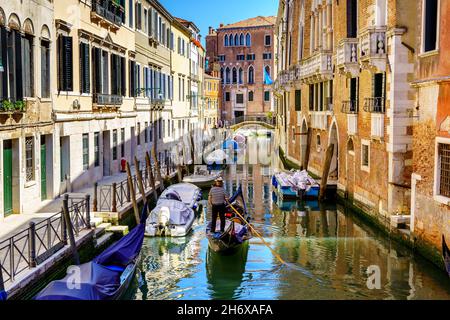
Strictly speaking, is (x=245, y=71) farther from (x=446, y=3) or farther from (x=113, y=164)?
(x=446, y=3)

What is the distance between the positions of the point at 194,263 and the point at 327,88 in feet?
33.4

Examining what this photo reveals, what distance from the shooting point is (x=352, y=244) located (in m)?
11.4

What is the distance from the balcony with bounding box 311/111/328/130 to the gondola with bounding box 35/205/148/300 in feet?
35.2

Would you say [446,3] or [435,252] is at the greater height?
[446,3]

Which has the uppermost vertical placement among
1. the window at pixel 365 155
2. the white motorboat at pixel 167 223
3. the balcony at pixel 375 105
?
the balcony at pixel 375 105

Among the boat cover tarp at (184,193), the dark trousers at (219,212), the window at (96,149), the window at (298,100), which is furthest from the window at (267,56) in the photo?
the dark trousers at (219,212)

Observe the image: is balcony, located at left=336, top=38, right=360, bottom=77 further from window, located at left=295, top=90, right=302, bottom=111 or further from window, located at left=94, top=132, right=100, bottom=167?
window, located at left=295, top=90, right=302, bottom=111

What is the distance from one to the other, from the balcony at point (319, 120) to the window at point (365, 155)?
14.8ft

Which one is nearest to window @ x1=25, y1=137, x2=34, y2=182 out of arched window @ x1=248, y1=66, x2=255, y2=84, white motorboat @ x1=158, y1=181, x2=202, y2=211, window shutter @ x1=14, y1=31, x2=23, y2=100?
window shutter @ x1=14, y1=31, x2=23, y2=100

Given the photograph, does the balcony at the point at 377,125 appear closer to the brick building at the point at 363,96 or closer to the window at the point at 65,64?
the brick building at the point at 363,96

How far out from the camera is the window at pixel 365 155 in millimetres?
13695

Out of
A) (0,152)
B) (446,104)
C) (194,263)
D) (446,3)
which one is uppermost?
(446,3)

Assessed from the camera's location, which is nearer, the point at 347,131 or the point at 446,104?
the point at 446,104
